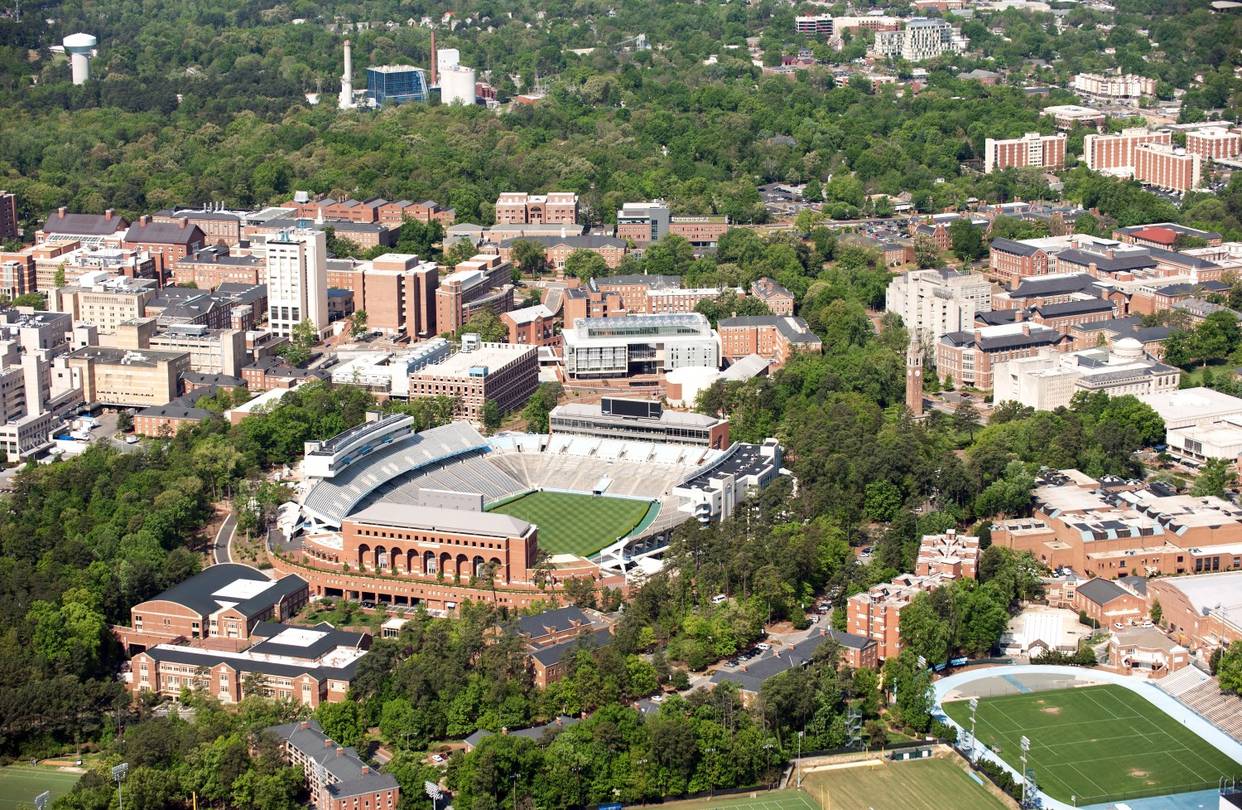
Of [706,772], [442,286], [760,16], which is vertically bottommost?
[706,772]

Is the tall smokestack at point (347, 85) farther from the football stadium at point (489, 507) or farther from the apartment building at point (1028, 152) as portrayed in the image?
the football stadium at point (489, 507)

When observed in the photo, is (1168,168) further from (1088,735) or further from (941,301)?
(1088,735)

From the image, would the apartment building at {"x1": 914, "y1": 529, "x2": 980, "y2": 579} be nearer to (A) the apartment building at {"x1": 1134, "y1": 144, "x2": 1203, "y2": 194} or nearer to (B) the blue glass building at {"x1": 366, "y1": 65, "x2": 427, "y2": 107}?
(A) the apartment building at {"x1": 1134, "y1": 144, "x2": 1203, "y2": 194}

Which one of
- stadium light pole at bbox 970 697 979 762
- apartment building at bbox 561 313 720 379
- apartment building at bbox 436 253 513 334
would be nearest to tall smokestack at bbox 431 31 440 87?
apartment building at bbox 436 253 513 334

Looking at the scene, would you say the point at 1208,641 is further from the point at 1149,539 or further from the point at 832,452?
the point at 832,452

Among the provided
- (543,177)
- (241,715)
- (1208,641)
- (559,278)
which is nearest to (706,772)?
(241,715)

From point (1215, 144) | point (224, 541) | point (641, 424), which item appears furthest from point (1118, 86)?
point (224, 541)
